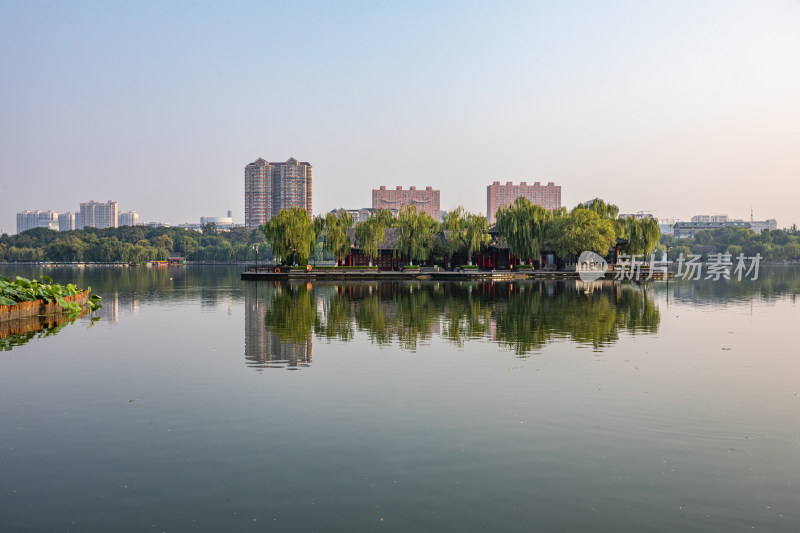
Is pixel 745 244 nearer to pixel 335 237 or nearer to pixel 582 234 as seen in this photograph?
pixel 582 234

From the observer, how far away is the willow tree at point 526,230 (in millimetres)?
69875

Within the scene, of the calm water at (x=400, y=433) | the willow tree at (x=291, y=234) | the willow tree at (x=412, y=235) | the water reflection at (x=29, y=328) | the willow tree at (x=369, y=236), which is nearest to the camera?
the calm water at (x=400, y=433)

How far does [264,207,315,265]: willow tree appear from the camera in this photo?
213ft

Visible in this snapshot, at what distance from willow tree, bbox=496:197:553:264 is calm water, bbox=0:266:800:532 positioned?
48519mm

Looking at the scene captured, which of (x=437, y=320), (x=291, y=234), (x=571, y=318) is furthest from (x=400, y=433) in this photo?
(x=291, y=234)

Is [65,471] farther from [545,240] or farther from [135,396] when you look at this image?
[545,240]

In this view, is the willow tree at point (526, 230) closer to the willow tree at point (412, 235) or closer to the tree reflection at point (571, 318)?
the willow tree at point (412, 235)

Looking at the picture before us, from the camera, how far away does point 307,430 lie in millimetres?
10359

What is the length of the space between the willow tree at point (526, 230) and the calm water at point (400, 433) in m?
48.5

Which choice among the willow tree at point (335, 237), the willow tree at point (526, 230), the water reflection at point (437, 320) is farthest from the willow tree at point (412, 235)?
the water reflection at point (437, 320)

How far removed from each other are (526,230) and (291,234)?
957 inches

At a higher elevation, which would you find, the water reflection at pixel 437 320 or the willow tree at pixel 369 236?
the willow tree at pixel 369 236

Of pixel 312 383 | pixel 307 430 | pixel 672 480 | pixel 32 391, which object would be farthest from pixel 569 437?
pixel 32 391

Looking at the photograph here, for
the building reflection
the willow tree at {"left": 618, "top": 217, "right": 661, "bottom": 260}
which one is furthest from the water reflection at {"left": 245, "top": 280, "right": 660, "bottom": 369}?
the willow tree at {"left": 618, "top": 217, "right": 661, "bottom": 260}
